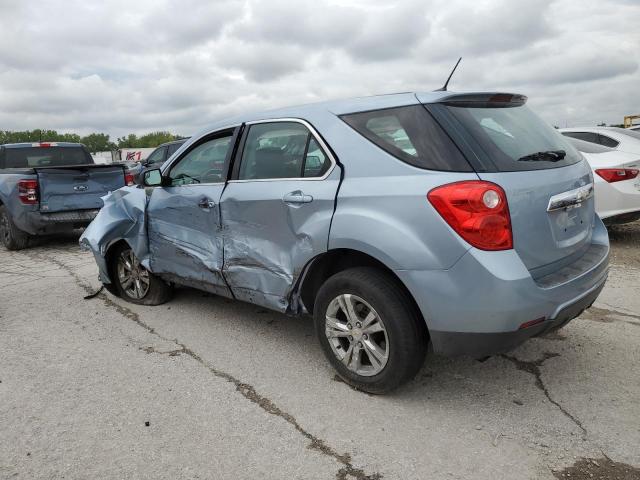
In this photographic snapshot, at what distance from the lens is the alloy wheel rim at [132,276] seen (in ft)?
16.6

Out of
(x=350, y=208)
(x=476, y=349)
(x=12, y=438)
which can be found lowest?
(x=12, y=438)

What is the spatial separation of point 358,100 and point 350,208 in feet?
2.50

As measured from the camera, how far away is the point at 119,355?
13.0 feet

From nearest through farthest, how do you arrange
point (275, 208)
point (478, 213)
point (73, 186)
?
point (478, 213)
point (275, 208)
point (73, 186)

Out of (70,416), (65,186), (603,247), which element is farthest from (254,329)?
(65,186)

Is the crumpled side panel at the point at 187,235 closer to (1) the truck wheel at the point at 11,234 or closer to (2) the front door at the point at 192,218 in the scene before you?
(2) the front door at the point at 192,218

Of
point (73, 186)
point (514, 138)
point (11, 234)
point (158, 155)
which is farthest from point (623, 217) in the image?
point (158, 155)

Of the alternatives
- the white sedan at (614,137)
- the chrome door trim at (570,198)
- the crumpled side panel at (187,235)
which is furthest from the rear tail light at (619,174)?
the crumpled side panel at (187,235)

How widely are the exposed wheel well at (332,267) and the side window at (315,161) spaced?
0.49 m

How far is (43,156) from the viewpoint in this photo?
32.1ft

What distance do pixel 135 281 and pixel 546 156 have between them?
147 inches

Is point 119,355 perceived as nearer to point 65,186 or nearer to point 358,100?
point 358,100

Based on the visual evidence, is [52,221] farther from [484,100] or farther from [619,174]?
[619,174]

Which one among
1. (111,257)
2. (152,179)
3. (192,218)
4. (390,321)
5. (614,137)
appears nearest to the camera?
(390,321)
